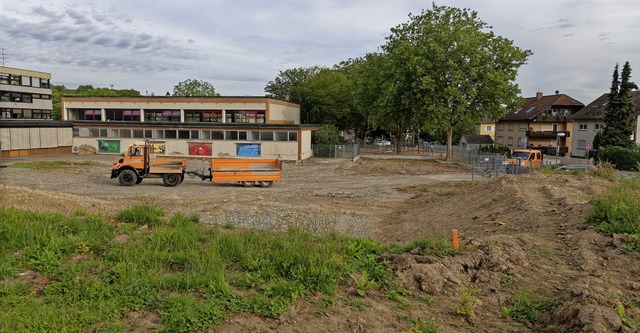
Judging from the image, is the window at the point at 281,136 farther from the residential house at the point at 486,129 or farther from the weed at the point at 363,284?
the residential house at the point at 486,129

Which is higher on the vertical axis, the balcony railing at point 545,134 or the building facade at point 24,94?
the building facade at point 24,94

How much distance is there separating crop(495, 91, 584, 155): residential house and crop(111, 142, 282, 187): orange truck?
157ft

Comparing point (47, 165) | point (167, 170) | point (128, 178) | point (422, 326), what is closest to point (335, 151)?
point (167, 170)

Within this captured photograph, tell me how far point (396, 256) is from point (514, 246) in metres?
2.91

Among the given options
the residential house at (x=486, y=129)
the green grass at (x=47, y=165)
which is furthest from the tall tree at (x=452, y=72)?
the residential house at (x=486, y=129)

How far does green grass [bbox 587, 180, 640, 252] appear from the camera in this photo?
9.48 meters

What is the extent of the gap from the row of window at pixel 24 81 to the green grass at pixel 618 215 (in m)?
77.6

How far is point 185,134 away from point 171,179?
64.5 feet

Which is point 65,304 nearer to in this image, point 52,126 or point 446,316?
point 446,316

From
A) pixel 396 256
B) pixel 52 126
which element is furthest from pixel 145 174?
pixel 52 126

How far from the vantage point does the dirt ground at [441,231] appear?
608 centimetres

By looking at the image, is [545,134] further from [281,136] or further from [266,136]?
[266,136]

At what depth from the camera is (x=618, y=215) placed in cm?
1024

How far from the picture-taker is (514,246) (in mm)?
9219
